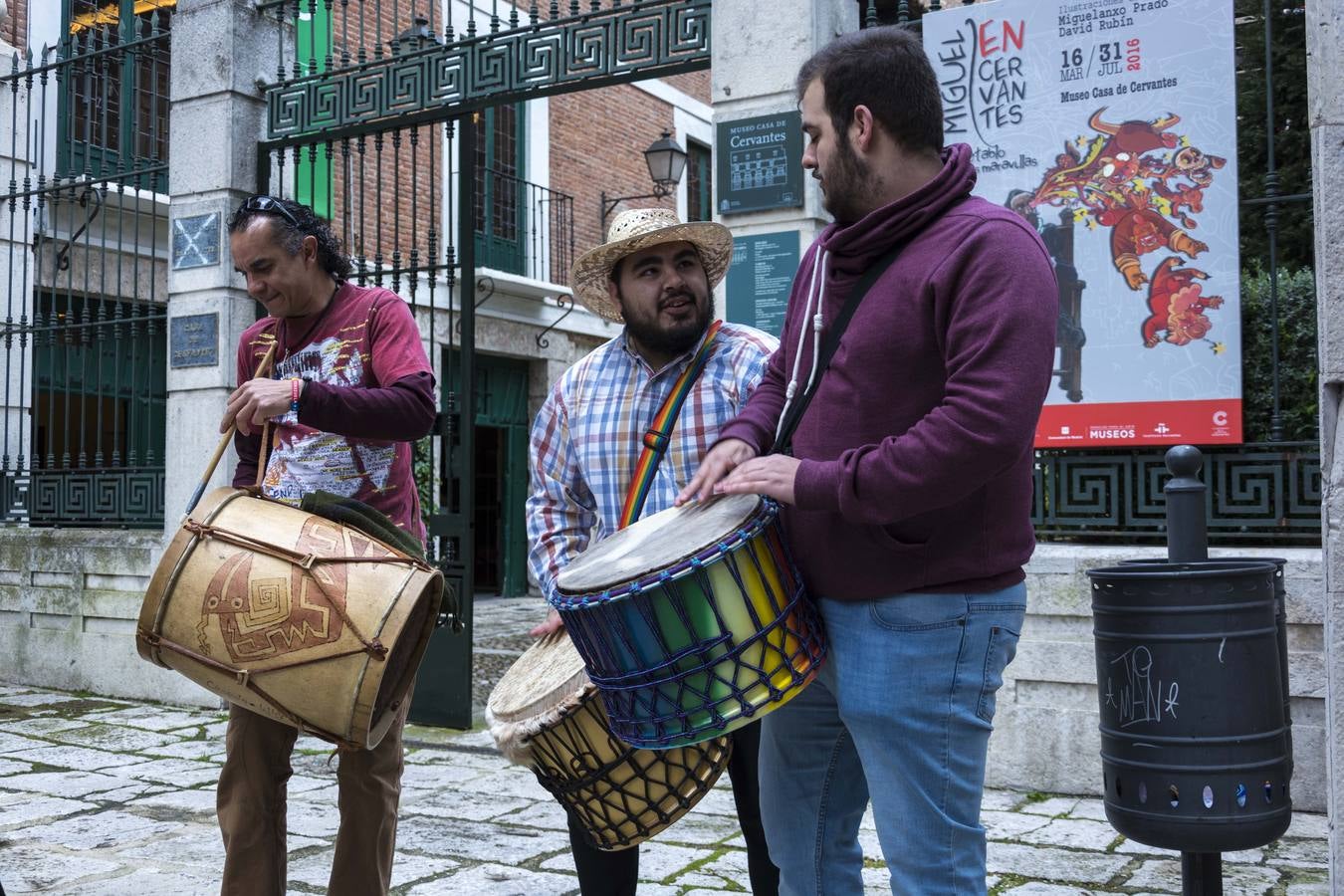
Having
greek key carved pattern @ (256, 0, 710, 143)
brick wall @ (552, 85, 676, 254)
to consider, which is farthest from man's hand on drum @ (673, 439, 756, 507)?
brick wall @ (552, 85, 676, 254)

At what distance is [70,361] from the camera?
923 cm

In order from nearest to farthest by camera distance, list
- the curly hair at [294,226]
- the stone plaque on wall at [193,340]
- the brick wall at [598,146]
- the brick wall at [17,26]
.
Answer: the curly hair at [294,226], the stone plaque on wall at [193,340], the brick wall at [17,26], the brick wall at [598,146]

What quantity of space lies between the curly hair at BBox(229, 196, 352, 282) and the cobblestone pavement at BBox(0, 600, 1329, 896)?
2101 millimetres

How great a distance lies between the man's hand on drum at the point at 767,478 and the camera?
7.34 ft

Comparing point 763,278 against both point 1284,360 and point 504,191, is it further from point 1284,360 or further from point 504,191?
point 504,191

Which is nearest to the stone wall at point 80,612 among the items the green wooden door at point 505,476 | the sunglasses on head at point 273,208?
the sunglasses on head at point 273,208

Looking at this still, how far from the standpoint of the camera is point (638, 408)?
3256 millimetres

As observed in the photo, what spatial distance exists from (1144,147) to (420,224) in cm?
888

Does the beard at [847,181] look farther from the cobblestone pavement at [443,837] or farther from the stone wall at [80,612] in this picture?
the stone wall at [80,612]

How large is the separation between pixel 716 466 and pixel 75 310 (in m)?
8.94

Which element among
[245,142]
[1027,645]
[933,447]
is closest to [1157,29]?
[1027,645]

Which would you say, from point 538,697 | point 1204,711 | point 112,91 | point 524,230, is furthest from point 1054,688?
point 524,230

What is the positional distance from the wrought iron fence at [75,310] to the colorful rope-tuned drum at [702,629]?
6708 mm

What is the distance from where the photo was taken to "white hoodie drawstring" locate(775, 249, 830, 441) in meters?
2.40
